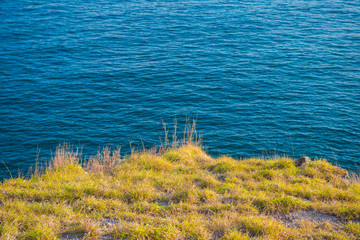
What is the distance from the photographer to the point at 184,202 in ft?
31.1

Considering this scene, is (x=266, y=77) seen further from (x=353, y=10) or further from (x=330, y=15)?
(x=353, y=10)

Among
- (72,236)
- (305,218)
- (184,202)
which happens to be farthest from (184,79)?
(72,236)

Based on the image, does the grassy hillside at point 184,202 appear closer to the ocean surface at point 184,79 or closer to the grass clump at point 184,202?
the grass clump at point 184,202

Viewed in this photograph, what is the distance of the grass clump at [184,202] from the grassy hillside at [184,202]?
0.08 feet

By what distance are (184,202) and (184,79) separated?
20.5 m

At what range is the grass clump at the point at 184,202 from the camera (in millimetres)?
7887

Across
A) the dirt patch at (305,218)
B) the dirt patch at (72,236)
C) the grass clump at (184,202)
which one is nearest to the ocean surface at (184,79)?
the grass clump at (184,202)

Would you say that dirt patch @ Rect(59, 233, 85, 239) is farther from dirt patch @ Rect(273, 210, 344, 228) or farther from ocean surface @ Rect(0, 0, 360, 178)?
ocean surface @ Rect(0, 0, 360, 178)

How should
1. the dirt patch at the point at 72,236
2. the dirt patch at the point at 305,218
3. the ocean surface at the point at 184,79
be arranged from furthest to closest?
the ocean surface at the point at 184,79 < the dirt patch at the point at 305,218 < the dirt patch at the point at 72,236

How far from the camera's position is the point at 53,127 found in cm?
2300

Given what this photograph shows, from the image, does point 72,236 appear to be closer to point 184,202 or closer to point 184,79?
point 184,202

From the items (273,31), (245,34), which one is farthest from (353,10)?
(245,34)

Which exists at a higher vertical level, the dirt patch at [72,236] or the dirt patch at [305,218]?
the dirt patch at [72,236]

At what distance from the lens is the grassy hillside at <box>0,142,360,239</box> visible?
7887 mm
